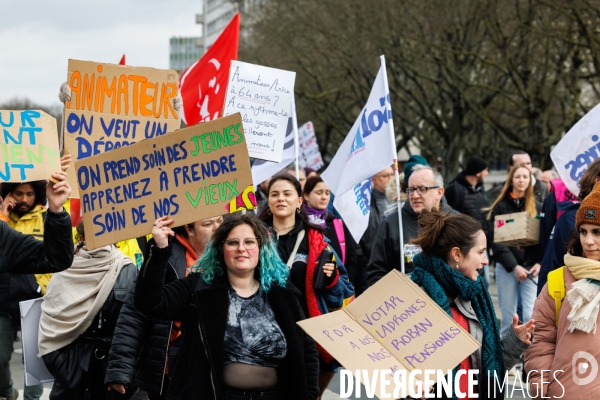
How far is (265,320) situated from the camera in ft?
14.8

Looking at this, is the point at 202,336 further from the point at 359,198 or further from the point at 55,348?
the point at 359,198

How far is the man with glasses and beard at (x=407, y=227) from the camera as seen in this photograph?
6.27 meters

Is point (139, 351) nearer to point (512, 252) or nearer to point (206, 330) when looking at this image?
point (206, 330)

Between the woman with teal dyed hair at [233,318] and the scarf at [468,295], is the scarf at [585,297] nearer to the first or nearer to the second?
the scarf at [468,295]

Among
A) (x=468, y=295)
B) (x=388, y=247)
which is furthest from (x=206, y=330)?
(x=388, y=247)

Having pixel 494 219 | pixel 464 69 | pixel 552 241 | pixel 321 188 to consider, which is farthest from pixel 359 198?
pixel 464 69

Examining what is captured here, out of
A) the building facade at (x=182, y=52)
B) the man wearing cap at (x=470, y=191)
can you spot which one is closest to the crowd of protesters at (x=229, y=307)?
the man wearing cap at (x=470, y=191)

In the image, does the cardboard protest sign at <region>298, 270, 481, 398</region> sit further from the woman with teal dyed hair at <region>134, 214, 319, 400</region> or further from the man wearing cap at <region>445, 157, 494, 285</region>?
the man wearing cap at <region>445, 157, 494, 285</region>

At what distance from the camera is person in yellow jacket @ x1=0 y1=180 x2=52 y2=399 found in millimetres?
6742

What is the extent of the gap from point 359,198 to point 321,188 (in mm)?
535

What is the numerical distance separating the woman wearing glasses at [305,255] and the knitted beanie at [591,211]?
215cm

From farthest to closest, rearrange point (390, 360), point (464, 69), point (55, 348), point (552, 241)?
point (464, 69)
point (552, 241)
point (55, 348)
point (390, 360)

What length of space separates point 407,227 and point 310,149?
1262 cm

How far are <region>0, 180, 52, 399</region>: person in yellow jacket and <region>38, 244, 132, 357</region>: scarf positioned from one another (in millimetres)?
998
